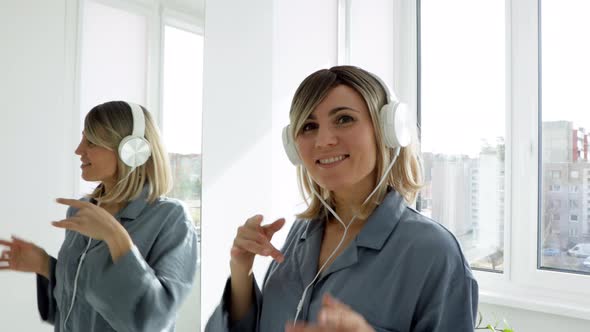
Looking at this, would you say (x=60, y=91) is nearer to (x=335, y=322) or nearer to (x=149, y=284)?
(x=149, y=284)

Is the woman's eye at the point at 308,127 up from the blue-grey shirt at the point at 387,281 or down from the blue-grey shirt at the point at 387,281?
up

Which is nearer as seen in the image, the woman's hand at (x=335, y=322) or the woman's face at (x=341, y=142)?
the woman's hand at (x=335, y=322)

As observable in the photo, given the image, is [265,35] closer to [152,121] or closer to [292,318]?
[152,121]

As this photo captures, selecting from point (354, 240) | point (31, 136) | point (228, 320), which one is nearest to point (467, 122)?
point (354, 240)

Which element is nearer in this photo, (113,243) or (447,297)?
(447,297)

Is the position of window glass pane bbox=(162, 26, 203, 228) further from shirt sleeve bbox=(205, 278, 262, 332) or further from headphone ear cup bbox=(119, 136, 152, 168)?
shirt sleeve bbox=(205, 278, 262, 332)

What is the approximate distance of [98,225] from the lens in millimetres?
1146

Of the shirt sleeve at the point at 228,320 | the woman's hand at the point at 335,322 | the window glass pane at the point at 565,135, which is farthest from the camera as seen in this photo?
the window glass pane at the point at 565,135

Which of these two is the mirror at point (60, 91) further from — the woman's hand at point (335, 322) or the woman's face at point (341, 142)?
the woman's hand at point (335, 322)

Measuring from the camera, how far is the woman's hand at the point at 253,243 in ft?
3.60

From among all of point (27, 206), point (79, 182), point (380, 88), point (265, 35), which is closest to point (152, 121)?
point (79, 182)

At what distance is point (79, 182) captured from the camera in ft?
3.81

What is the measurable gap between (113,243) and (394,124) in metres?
0.66

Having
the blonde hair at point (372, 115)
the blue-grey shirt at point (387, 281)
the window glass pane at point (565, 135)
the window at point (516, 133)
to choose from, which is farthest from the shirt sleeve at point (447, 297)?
the window glass pane at point (565, 135)
